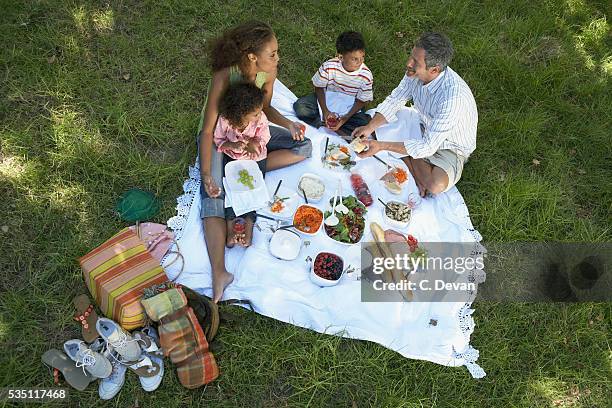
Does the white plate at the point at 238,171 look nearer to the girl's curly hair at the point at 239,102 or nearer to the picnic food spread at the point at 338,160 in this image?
the girl's curly hair at the point at 239,102

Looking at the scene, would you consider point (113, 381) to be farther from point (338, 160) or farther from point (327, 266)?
point (338, 160)

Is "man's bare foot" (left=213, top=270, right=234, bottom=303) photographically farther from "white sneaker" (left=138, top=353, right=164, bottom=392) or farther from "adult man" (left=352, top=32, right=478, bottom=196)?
"adult man" (left=352, top=32, right=478, bottom=196)

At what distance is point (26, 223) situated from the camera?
4117 mm

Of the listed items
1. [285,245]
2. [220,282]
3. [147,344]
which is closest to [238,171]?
[285,245]

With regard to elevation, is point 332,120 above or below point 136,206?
above

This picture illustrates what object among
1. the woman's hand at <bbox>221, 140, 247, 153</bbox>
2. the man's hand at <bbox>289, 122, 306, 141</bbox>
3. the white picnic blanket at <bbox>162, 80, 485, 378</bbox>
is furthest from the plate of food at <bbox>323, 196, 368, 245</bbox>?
the woman's hand at <bbox>221, 140, 247, 153</bbox>

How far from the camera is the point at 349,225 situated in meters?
4.30

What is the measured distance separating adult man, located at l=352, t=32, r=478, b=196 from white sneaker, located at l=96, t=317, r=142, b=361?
2.61 m

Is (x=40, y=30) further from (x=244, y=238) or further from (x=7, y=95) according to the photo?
(x=244, y=238)

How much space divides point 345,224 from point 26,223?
9.16ft

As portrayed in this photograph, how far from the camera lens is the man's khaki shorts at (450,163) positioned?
15.0 feet

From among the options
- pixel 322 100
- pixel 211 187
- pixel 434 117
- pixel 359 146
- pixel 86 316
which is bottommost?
pixel 86 316

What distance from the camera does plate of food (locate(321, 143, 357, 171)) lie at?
15.5ft

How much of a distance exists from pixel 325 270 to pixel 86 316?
192 centimetres
